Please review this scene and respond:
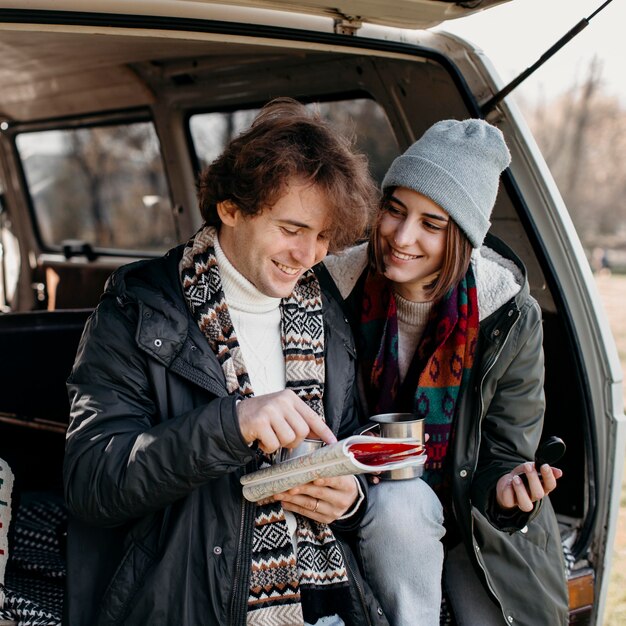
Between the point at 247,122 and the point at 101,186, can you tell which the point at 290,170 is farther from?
the point at 101,186

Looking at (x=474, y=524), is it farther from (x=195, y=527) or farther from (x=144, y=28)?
(x=144, y=28)

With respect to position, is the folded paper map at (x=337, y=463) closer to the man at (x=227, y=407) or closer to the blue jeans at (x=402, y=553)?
the man at (x=227, y=407)

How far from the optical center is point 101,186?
789 cm

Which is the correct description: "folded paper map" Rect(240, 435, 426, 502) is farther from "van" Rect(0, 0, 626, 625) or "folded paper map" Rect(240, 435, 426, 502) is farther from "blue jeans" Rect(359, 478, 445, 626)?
"van" Rect(0, 0, 626, 625)

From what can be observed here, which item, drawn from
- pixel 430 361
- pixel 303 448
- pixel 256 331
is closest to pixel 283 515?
pixel 303 448

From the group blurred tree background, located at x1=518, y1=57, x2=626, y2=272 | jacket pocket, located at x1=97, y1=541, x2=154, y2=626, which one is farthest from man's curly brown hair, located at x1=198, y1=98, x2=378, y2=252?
blurred tree background, located at x1=518, y1=57, x2=626, y2=272

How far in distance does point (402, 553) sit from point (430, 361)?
0.54 m

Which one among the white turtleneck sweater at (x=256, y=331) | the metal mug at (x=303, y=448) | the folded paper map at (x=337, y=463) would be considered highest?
the white turtleneck sweater at (x=256, y=331)

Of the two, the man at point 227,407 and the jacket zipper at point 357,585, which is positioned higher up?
the man at point 227,407

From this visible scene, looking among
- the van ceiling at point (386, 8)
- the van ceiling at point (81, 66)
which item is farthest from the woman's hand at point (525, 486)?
the van ceiling at point (81, 66)

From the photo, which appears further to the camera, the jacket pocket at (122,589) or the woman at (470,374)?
the woman at (470,374)

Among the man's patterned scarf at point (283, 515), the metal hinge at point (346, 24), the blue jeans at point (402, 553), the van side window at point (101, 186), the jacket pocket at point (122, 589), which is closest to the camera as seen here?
the jacket pocket at point (122, 589)

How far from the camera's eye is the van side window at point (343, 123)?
3.30 metres

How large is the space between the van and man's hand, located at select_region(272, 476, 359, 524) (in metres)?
0.75
